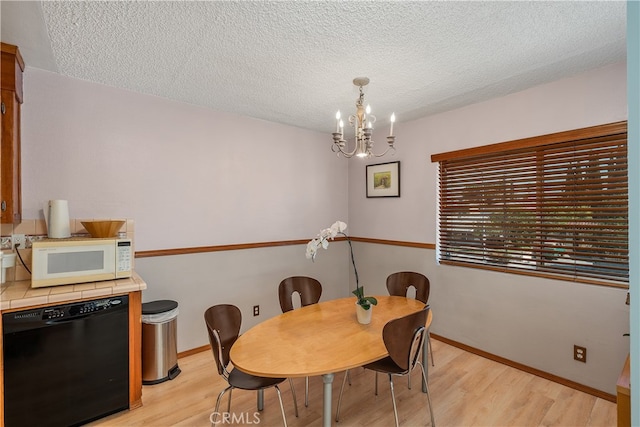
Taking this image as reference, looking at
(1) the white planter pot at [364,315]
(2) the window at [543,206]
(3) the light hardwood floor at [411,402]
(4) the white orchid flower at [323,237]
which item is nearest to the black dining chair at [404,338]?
(1) the white planter pot at [364,315]

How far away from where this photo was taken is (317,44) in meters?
1.95

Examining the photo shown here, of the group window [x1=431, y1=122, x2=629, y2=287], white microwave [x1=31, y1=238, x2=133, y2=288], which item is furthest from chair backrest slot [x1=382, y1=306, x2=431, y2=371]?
white microwave [x1=31, y1=238, x2=133, y2=288]

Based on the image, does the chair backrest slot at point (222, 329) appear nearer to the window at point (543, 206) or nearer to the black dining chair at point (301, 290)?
the black dining chair at point (301, 290)

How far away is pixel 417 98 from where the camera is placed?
114 inches

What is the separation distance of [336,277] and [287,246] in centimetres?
93

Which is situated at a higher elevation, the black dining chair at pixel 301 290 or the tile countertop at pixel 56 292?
the tile countertop at pixel 56 292

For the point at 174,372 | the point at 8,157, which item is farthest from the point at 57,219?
the point at 174,372

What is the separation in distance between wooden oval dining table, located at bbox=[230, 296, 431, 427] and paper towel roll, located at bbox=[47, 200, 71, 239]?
1.63m

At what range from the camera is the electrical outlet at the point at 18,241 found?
7.48ft

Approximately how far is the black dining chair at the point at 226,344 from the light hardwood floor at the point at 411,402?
1.64ft

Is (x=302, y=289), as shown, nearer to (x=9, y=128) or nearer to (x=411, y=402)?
(x=411, y=402)

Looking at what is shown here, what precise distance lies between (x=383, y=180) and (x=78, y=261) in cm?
313

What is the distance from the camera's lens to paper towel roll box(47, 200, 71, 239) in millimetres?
2291

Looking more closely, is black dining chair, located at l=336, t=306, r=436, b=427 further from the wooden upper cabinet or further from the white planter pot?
the wooden upper cabinet
